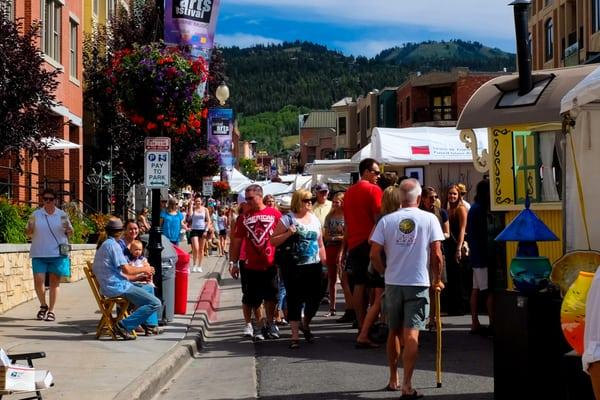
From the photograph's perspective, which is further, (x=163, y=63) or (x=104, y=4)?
(x=104, y=4)

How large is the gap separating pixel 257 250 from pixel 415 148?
23.7ft

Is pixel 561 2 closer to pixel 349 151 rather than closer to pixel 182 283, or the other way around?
pixel 182 283

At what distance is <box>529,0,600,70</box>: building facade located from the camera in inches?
1579

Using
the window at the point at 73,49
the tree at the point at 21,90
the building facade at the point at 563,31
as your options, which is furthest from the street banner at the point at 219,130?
the tree at the point at 21,90

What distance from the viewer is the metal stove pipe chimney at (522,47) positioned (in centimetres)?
1075

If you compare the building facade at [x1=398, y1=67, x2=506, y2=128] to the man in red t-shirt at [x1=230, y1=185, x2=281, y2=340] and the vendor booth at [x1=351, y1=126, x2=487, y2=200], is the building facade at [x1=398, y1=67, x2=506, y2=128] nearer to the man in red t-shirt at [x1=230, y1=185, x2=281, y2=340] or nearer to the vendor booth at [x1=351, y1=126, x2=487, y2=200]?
the vendor booth at [x1=351, y1=126, x2=487, y2=200]

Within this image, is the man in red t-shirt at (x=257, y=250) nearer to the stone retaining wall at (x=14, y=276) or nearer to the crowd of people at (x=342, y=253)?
the crowd of people at (x=342, y=253)

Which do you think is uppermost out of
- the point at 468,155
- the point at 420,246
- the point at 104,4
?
the point at 104,4

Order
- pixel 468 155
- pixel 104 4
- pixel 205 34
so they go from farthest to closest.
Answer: pixel 104 4 → pixel 205 34 → pixel 468 155

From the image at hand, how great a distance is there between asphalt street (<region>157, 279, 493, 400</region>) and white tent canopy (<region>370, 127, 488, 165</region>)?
18.4ft

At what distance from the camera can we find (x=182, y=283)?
582 inches

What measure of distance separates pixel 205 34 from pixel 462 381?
49.5 ft

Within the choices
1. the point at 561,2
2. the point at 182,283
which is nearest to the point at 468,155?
the point at 182,283

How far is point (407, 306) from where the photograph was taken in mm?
8539
